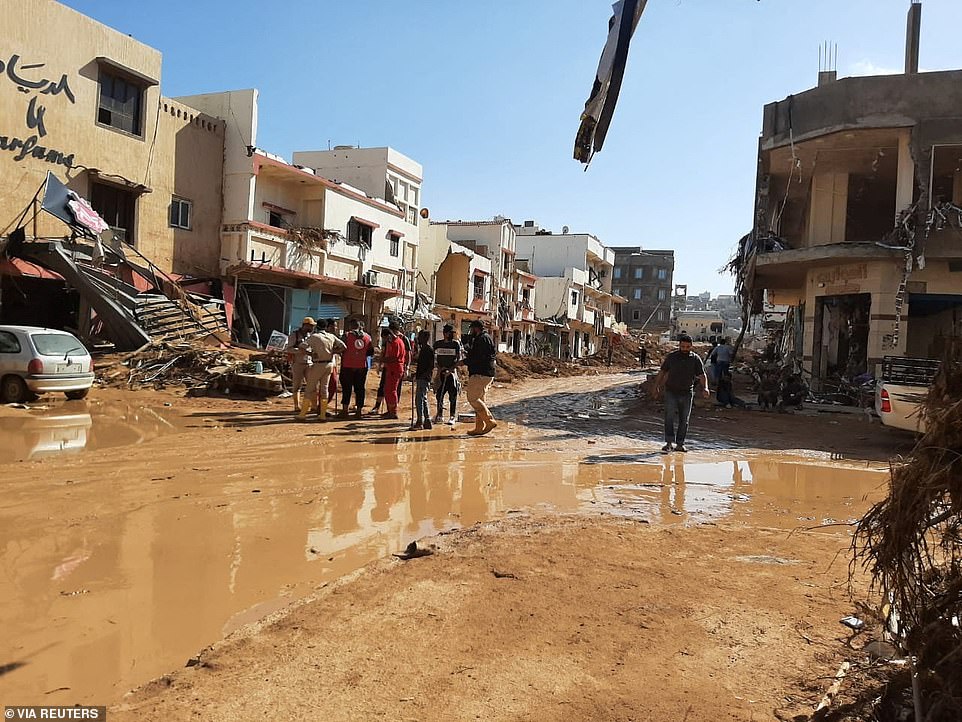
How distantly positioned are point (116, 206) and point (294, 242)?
645cm

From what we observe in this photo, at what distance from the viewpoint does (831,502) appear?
7062 mm

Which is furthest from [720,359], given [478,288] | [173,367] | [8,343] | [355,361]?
[478,288]

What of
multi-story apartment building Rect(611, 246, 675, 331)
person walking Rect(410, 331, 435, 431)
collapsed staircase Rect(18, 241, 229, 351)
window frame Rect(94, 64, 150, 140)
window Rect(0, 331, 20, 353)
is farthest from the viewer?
multi-story apartment building Rect(611, 246, 675, 331)

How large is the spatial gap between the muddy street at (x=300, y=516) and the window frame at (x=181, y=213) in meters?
12.6

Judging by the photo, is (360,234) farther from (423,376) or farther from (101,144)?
(423,376)

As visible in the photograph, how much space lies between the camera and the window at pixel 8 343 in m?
12.4

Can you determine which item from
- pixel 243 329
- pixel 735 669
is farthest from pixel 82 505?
pixel 243 329

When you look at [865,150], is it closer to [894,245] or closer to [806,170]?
[806,170]

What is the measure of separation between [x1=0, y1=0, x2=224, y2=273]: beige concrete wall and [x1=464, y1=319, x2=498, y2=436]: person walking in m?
14.6

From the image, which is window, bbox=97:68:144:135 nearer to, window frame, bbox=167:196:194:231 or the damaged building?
window frame, bbox=167:196:194:231

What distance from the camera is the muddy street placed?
11.4 feet

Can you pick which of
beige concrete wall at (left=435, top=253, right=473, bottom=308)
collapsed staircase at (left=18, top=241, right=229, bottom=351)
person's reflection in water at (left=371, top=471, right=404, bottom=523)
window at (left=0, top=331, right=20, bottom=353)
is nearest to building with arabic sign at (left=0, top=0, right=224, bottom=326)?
collapsed staircase at (left=18, top=241, right=229, bottom=351)

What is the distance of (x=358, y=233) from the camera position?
1210 inches

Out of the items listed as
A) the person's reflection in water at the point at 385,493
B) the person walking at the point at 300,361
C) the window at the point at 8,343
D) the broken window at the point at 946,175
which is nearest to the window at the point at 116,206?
the window at the point at 8,343
